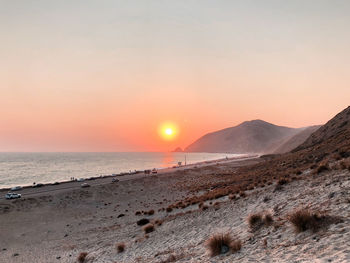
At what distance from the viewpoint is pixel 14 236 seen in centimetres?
2547

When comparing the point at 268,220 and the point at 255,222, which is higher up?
the point at 268,220

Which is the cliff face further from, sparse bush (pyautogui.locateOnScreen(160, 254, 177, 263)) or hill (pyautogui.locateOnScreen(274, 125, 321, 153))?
hill (pyautogui.locateOnScreen(274, 125, 321, 153))

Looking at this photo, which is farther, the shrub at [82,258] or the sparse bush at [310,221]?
the shrub at [82,258]

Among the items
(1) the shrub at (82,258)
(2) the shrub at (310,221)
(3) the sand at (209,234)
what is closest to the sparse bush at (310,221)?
(2) the shrub at (310,221)

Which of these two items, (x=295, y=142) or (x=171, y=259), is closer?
(x=171, y=259)

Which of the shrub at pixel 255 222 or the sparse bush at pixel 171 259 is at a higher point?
the shrub at pixel 255 222

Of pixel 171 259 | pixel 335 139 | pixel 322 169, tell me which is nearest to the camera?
pixel 171 259

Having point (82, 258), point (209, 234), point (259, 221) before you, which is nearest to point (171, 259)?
point (209, 234)

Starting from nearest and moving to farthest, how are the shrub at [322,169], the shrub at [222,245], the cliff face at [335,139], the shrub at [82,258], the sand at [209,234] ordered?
the sand at [209,234] < the shrub at [222,245] < the shrub at [82,258] < the shrub at [322,169] < the cliff face at [335,139]

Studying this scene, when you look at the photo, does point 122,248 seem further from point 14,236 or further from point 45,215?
point 45,215

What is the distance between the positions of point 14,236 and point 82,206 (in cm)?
1473

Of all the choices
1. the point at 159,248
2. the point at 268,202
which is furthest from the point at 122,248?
the point at 268,202

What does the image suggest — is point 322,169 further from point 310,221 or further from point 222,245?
point 222,245

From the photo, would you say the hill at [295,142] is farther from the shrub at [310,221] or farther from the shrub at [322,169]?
the shrub at [310,221]
